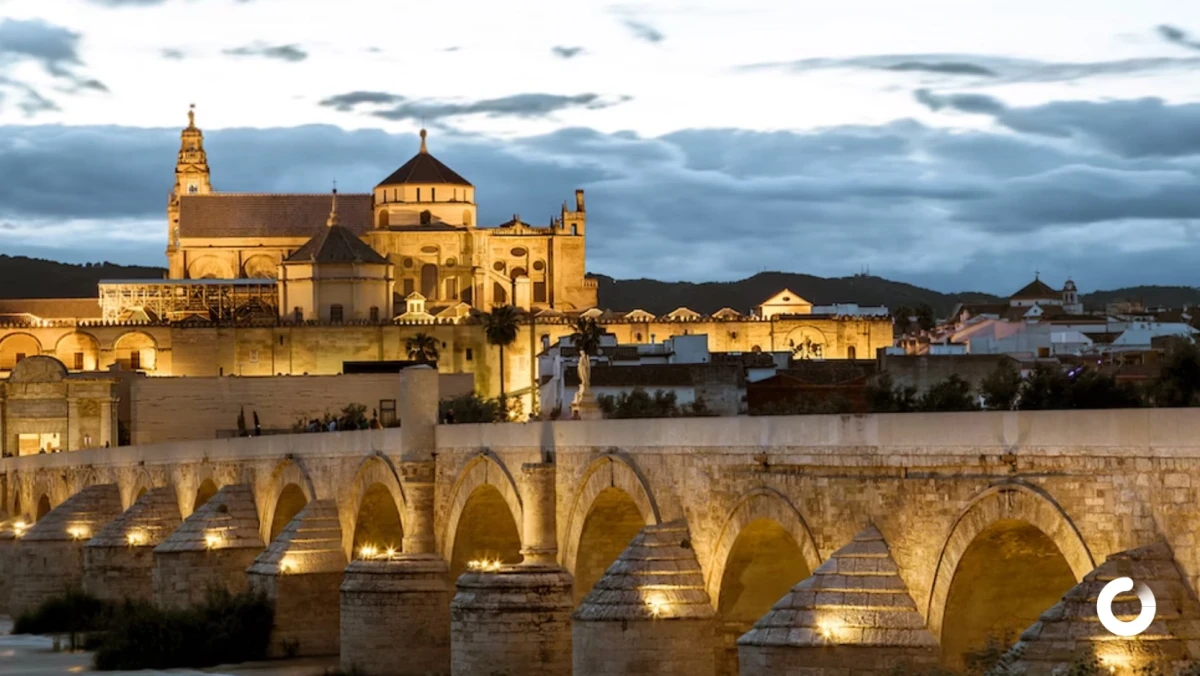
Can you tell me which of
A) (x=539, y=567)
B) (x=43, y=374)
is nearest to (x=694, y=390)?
(x=43, y=374)

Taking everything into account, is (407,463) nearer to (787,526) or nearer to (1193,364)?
(787,526)

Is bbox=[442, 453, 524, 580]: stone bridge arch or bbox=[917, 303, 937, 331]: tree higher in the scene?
bbox=[917, 303, 937, 331]: tree

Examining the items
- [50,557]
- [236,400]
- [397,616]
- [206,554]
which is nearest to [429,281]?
[236,400]

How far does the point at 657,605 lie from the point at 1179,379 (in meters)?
20.4

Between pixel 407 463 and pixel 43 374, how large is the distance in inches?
2049

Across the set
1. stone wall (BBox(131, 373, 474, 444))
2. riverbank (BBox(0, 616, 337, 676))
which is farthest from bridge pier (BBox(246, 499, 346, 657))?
stone wall (BBox(131, 373, 474, 444))

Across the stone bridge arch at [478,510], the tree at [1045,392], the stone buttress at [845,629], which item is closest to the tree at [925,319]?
the tree at [1045,392]

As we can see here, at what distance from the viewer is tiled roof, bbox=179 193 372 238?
114 metres

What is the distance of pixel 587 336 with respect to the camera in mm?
86250

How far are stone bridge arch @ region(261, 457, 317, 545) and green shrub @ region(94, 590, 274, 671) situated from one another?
14.6 ft

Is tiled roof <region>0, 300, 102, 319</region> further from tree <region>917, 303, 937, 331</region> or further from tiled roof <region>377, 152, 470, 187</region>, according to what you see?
tree <region>917, 303, 937, 331</region>

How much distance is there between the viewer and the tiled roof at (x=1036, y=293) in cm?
12350

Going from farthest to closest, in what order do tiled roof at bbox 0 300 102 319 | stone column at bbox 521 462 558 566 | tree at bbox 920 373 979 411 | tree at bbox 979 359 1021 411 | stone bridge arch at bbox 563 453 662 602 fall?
1. tiled roof at bbox 0 300 102 319
2. tree at bbox 920 373 979 411
3. tree at bbox 979 359 1021 411
4. stone column at bbox 521 462 558 566
5. stone bridge arch at bbox 563 453 662 602

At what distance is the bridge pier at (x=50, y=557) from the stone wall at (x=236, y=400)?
103 feet
